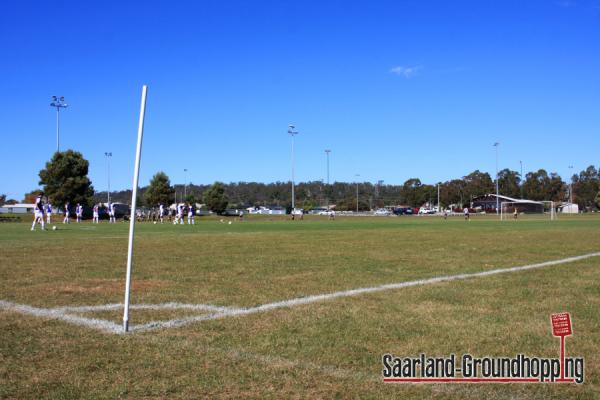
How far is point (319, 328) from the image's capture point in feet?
23.0

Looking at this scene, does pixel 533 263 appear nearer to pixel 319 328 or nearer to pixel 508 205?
pixel 319 328

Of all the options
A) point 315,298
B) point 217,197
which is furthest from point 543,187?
point 315,298

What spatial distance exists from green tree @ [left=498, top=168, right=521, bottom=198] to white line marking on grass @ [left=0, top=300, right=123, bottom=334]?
178 m

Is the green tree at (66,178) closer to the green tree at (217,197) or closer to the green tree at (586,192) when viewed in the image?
the green tree at (217,197)

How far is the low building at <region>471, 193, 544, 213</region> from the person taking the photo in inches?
5064

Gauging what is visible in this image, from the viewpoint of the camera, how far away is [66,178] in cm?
6844

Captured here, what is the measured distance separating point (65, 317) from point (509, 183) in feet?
600

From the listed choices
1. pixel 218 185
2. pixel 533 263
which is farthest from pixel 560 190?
pixel 533 263

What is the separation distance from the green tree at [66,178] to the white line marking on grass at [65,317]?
64.1 m

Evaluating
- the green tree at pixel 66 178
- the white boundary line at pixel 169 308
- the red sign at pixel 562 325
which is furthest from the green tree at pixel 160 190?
the red sign at pixel 562 325

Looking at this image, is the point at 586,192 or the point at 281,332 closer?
the point at 281,332

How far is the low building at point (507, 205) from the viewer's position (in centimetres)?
12862

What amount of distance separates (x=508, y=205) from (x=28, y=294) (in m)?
134

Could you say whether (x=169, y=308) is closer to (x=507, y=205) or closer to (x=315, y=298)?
(x=315, y=298)
